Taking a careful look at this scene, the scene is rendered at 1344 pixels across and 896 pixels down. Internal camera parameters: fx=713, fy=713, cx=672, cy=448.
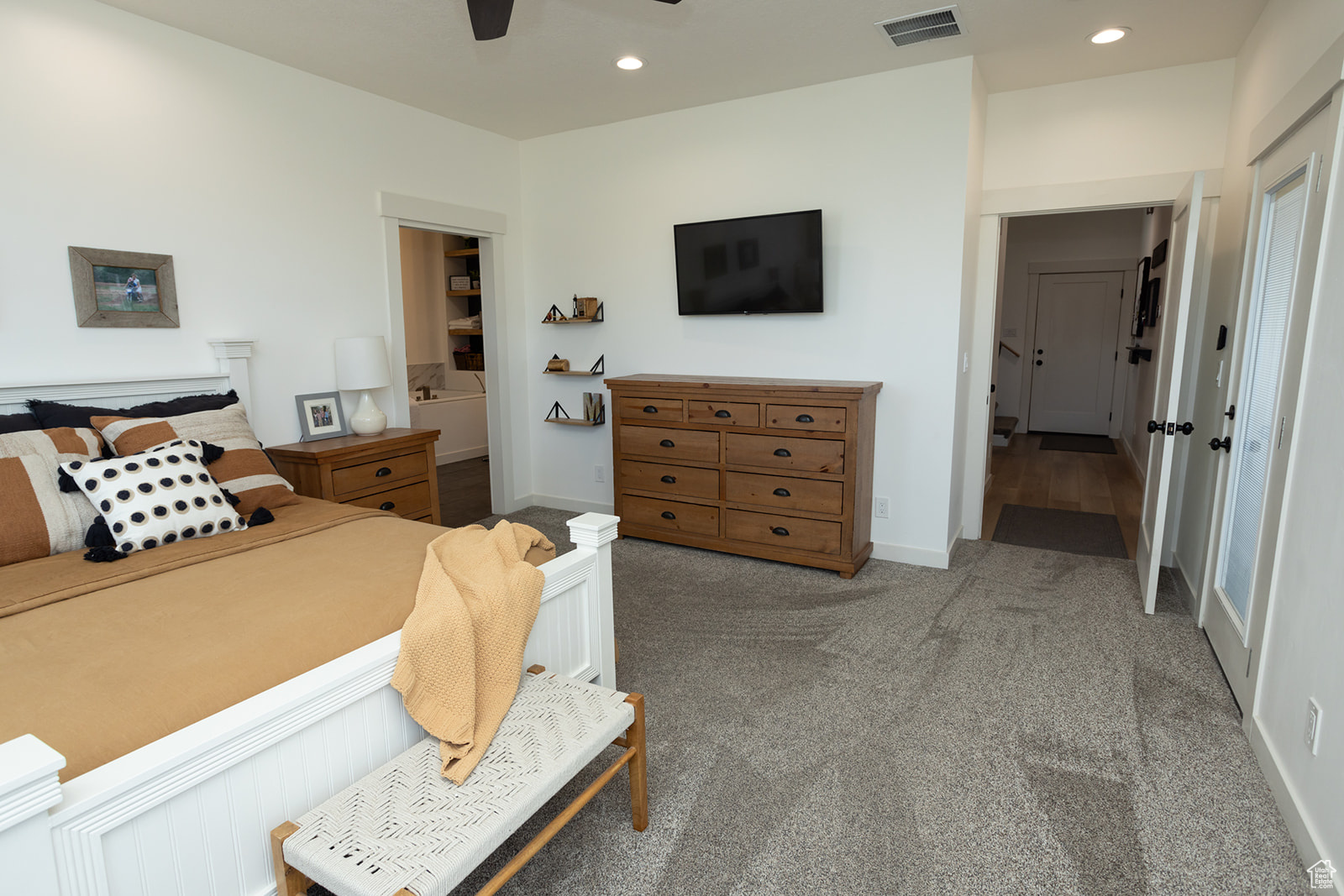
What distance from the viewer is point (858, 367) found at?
3920 mm

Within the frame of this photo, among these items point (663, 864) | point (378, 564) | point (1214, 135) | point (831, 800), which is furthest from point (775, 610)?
point (1214, 135)

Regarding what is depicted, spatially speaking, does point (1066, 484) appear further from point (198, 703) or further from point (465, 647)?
point (198, 703)

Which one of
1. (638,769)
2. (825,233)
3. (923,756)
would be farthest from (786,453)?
(638,769)

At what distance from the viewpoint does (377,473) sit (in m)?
3.48

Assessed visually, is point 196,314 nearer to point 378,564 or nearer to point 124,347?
point 124,347

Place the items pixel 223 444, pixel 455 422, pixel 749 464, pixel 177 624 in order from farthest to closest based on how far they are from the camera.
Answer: pixel 455 422, pixel 749 464, pixel 223 444, pixel 177 624

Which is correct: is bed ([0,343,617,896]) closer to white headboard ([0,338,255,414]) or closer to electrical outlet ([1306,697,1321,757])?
white headboard ([0,338,255,414])

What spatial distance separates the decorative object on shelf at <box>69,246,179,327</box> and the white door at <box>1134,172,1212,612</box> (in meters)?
4.25

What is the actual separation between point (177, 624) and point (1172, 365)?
12.3ft

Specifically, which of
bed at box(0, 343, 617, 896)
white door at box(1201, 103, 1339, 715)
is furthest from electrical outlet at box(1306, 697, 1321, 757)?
bed at box(0, 343, 617, 896)

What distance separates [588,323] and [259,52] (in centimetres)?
224

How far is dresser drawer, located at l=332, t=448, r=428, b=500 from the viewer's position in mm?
3309

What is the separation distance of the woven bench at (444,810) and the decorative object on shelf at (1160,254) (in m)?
5.61

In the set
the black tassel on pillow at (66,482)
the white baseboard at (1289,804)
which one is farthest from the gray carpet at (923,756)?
the black tassel on pillow at (66,482)
